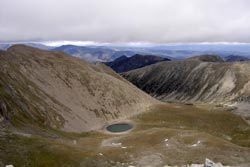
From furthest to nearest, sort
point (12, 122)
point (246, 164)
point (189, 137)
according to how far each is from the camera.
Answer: point (12, 122), point (189, 137), point (246, 164)

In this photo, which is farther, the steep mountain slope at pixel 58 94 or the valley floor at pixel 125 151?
the steep mountain slope at pixel 58 94

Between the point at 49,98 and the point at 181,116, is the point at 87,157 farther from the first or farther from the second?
the point at 181,116

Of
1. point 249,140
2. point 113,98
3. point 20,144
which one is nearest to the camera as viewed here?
point 20,144

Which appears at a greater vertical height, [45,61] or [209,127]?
[45,61]

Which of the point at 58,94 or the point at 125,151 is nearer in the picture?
the point at 125,151

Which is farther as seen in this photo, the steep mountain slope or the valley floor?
the steep mountain slope

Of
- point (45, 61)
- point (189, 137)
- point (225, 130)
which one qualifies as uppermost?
point (45, 61)

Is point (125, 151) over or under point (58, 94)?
under

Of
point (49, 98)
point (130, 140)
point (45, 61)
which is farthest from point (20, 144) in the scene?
point (45, 61)
